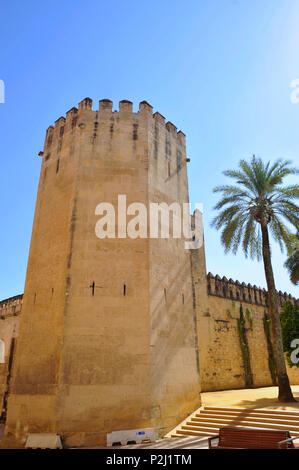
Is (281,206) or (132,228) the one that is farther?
(281,206)

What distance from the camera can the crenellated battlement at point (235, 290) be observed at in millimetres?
18906

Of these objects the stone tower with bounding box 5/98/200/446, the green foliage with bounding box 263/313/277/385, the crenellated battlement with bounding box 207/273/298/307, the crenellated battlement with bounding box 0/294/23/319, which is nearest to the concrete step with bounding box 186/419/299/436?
the stone tower with bounding box 5/98/200/446

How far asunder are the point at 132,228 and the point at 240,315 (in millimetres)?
13098

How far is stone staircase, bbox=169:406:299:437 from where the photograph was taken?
8.05 meters

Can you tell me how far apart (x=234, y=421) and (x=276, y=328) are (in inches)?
174

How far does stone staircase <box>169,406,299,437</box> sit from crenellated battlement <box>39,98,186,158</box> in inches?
393

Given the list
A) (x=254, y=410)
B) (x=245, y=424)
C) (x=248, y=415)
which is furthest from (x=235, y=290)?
(x=245, y=424)

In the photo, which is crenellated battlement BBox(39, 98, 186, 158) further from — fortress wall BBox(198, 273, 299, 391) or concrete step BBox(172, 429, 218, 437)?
fortress wall BBox(198, 273, 299, 391)

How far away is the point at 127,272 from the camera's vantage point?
946 cm

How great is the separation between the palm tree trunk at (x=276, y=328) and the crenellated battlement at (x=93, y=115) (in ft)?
20.4

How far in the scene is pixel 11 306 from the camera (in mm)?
19109
